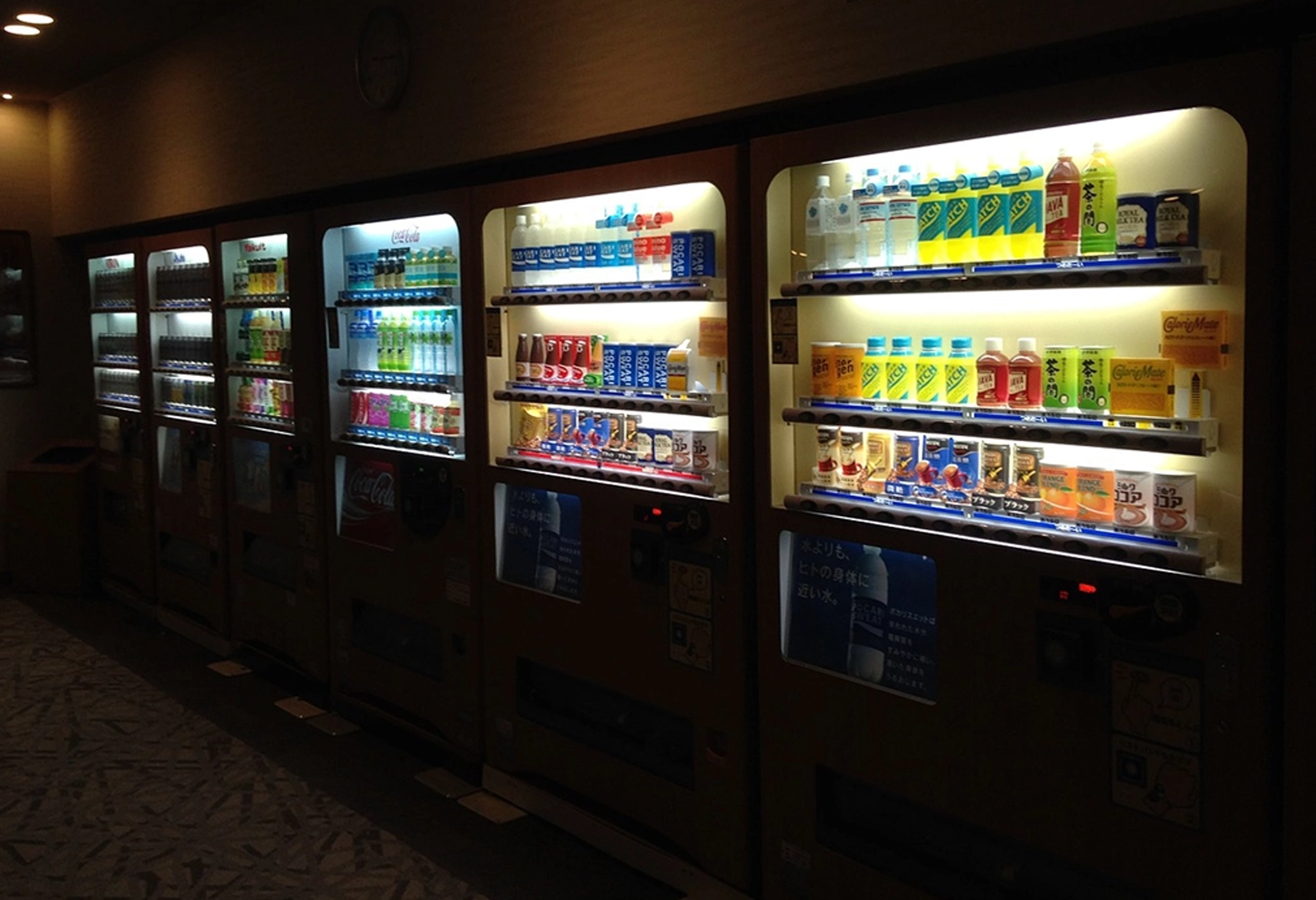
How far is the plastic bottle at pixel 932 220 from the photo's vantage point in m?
2.69

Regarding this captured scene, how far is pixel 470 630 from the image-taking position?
13.4 ft

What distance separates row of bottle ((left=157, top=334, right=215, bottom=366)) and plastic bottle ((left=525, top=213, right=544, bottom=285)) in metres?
2.51

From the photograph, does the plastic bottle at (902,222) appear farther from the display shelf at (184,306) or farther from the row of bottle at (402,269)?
the display shelf at (184,306)

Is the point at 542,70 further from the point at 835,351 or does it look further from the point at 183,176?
the point at 183,176

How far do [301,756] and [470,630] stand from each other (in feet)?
3.07

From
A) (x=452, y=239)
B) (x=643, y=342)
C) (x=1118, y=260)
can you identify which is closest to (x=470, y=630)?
(x=643, y=342)

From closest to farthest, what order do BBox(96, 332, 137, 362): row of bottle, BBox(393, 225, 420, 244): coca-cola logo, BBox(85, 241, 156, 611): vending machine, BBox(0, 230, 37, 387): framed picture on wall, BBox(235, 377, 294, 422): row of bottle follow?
BBox(393, 225, 420, 244): coca-cola logo
BBox(235, 377, 294, 422): row of bottle
BBox(85, 241, 156, 611): vending machine
BBox(96, 332, 137, 362): row of bottle
BBox(0, 230, 37, 387): framed picture on wall

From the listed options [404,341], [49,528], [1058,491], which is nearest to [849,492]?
[1058,491]

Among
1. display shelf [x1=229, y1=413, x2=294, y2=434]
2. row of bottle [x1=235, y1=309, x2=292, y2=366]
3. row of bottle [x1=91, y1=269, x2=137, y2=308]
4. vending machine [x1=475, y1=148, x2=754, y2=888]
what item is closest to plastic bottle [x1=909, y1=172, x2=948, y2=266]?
vending machine [x1=475, y1=148, x2=754, y2=888]

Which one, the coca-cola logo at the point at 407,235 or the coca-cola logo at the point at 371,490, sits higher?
the coca-cola logo at the point at 407,235

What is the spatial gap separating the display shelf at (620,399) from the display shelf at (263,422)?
1.75m

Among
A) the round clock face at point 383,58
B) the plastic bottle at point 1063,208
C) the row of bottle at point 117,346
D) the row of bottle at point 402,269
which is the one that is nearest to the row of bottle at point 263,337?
the row of bottle at point 402,269

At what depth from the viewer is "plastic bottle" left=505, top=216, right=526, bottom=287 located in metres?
3.91

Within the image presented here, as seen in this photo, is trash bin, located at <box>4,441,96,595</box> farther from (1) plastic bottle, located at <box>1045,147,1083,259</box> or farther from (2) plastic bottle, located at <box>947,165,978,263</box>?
(1) plastic bottle, located at <box>1045,147,1083,259</box>
